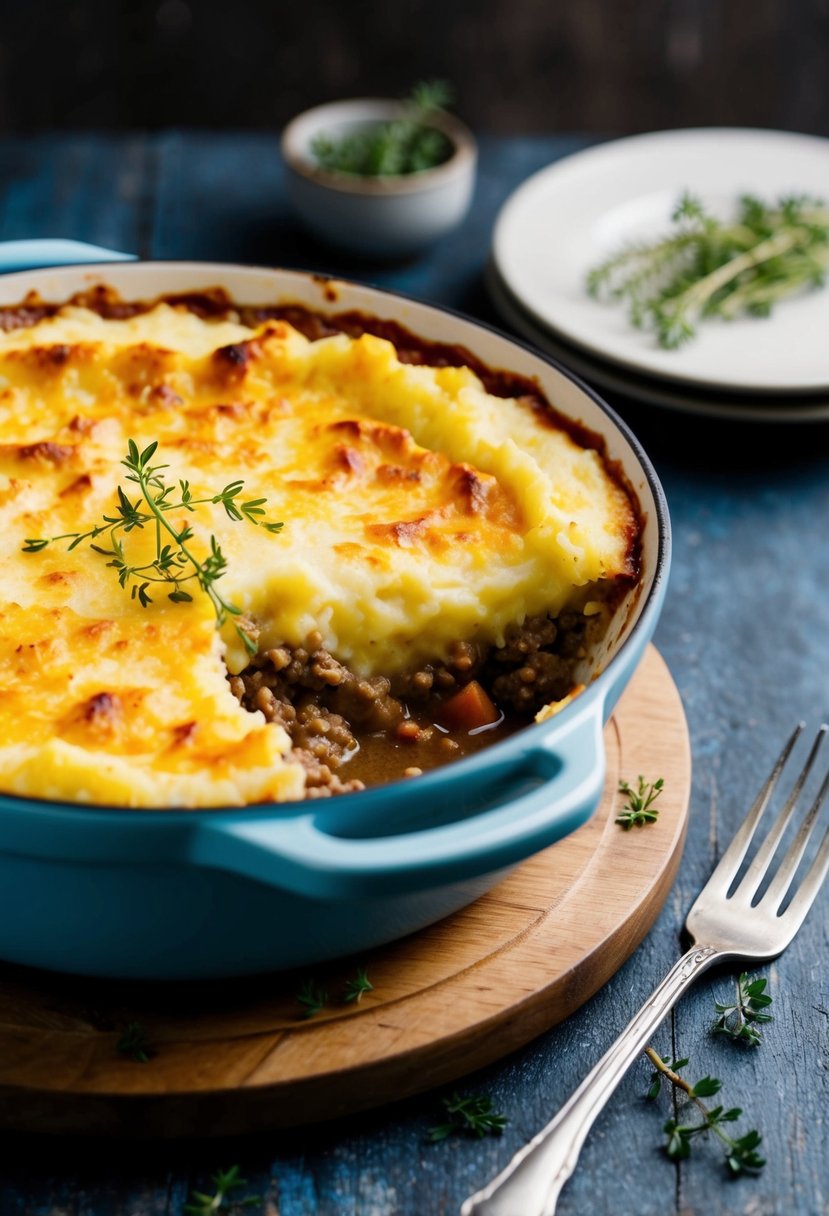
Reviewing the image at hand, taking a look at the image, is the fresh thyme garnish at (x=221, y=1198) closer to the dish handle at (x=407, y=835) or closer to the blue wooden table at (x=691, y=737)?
the blue wooden table at (x=691, y=737)

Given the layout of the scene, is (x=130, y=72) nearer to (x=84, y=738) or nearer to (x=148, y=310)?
(x=148, y=310)

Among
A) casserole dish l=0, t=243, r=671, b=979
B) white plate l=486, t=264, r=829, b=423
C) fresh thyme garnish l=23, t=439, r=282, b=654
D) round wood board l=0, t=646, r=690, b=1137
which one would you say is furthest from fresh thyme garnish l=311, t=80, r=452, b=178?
round wood board l=0, t=646, r=690, b=1137

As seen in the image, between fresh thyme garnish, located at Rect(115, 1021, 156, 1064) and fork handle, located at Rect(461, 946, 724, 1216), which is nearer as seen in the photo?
fork handle, located at Rect(461, 946, 724, 1216)

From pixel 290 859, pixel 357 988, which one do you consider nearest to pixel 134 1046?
pixel 357 988

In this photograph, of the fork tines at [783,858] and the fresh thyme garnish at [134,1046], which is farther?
the fork tines at [783,858]

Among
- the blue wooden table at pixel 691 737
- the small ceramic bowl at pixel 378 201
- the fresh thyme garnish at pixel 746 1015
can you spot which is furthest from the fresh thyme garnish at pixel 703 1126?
the small ceramic bowl at pixel 378 201

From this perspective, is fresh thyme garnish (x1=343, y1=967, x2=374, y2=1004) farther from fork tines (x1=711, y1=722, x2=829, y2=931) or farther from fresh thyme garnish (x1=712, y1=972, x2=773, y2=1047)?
fork tines (x1=711, y1=722, x2=829, y2=931)

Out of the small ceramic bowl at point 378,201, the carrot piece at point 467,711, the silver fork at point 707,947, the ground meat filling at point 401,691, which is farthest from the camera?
the small ceramic bowl at point 378,201
